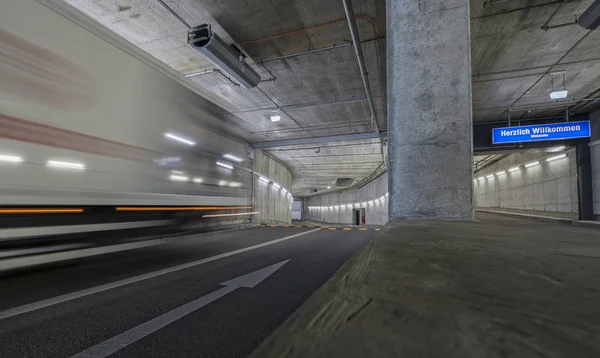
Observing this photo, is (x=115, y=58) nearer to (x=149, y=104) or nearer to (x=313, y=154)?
(x=149, y=104)

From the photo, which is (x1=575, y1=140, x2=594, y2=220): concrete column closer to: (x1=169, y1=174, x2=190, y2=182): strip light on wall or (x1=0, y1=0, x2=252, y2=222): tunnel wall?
(x1=0, y1=0, x2=252, y2=222): tunnel wall

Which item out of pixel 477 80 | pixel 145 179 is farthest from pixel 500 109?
pixel 145 179

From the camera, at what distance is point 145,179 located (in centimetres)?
557

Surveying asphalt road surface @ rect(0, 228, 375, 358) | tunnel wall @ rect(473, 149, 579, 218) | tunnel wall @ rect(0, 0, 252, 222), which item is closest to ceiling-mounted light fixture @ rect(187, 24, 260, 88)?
tunnel wall @ rect(0, 0, 252, 222)

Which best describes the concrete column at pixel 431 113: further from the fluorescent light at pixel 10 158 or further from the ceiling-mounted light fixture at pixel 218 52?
the fluorescent light at pixel 10 158

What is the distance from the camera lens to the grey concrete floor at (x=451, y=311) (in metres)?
0.70

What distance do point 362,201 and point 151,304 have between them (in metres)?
36.5

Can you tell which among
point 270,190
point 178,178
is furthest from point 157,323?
point 270,190

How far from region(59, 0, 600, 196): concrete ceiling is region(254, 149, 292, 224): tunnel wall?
5.37 meters

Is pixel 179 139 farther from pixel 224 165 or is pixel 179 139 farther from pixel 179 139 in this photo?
pixel 224 165

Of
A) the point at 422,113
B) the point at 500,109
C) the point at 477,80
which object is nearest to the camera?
the point at 422,113

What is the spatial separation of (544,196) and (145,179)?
19321 mm

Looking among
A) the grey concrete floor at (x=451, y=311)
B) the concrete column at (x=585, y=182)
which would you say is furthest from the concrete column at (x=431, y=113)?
the concrete column at (x=585, y=182)

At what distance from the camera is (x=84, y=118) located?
4.63 m
